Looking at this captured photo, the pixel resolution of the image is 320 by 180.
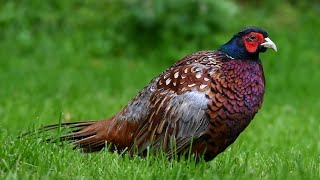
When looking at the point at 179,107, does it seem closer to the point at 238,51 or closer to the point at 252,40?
the point at 238,51

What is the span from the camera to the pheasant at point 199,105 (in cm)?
465

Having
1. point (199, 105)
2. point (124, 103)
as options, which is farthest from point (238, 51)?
point (124, 103)

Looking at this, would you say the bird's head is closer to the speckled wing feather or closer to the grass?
the speckled wing feather

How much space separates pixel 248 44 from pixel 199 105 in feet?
1.84

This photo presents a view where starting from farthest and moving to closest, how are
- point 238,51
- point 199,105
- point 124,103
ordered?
1. point 124,103
2. point 238,51
3. point 199,105

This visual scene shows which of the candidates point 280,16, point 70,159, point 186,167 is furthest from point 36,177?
point 280,16

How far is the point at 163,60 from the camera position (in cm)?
1139

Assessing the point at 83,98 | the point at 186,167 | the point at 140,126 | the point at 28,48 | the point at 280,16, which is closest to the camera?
the point at 186,167

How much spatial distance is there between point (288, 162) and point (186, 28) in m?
7.46

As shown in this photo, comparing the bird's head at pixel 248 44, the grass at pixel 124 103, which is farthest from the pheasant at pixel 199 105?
the grass at pixel 124 103

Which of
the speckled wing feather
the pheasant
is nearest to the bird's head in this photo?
the pheasant

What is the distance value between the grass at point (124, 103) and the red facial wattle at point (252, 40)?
2.27 feet

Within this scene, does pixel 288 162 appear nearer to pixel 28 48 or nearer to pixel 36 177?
pixel 36 177

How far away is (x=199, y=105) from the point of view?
15.3ft
